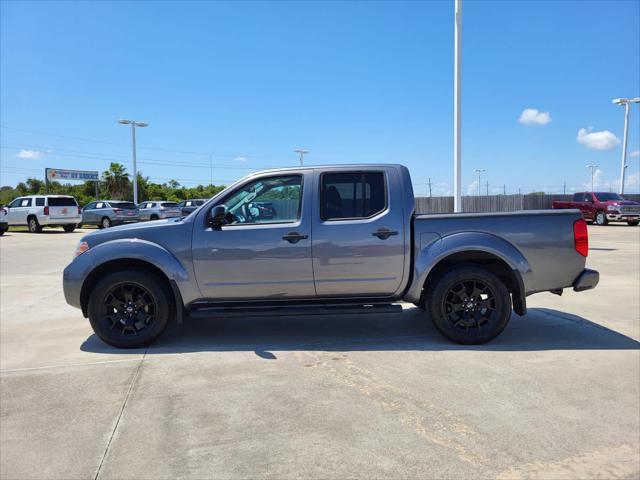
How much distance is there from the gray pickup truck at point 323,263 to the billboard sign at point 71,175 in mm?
54553

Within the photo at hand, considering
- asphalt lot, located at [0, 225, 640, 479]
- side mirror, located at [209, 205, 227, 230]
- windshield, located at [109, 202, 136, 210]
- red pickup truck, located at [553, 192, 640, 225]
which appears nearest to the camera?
asphalt lot, located at [0, 225, 640, 479]

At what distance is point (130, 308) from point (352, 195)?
2626 mm

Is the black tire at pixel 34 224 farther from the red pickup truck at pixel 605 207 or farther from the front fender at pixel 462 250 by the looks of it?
the red pickup truck at pixel 605 207

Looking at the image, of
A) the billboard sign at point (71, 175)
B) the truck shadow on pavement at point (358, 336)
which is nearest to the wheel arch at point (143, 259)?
the truck shadow on pavement at point (358, 336)

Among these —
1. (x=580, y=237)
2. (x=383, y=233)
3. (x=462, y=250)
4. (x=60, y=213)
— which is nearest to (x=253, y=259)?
(x=383, y=233)

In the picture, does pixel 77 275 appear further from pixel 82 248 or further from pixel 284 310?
pixel 284 310

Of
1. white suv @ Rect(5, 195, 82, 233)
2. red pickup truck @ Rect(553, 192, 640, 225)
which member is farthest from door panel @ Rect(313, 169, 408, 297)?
white suv @ Rect(5, 195, 82, 233)

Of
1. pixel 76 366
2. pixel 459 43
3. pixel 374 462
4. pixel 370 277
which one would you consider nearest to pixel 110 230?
pixel 76 366

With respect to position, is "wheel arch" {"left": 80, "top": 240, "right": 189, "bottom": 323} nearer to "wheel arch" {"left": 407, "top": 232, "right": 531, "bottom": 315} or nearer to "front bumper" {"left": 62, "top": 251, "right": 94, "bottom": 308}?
"front bumper" {"left": 62, "top": 251, "right": 94, "bottom": 308}

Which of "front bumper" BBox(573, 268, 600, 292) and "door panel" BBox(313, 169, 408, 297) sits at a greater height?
"door panel" BBox(313, 169, 408, 297)

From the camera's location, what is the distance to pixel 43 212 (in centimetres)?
2412

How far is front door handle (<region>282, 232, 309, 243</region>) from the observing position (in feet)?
15.7

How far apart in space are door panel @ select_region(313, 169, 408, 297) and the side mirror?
0.94 metres

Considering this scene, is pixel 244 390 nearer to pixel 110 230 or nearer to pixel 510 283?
pixel 110 230
